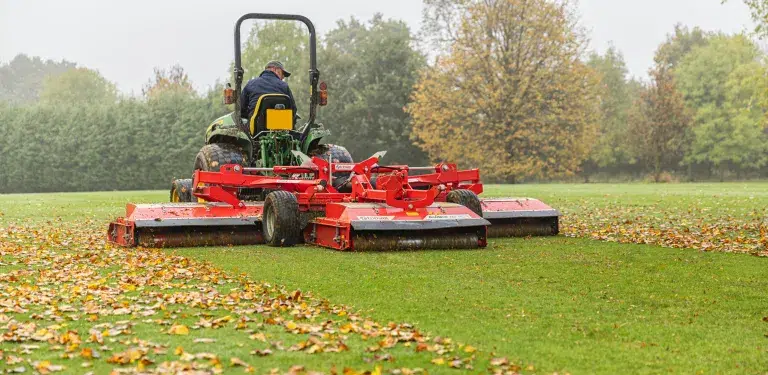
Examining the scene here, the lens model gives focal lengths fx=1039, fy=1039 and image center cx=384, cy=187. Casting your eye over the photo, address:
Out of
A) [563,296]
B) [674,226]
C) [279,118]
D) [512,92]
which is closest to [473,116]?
[512,92]

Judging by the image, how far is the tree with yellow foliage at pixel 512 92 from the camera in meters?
54.0

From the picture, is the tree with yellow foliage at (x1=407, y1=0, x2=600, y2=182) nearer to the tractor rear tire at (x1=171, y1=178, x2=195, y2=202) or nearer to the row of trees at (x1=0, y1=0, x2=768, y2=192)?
the row of trees at (x1=0, y1=0, x2=768, y2=192)

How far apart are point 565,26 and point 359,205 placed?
143 feet

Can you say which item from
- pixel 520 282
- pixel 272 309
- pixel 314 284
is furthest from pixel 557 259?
pixel 272 309

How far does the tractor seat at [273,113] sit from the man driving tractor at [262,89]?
129 mm

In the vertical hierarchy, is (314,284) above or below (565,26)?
below

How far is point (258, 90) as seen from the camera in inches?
639

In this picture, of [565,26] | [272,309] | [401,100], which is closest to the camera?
[272,309]

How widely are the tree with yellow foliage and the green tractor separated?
37.6m

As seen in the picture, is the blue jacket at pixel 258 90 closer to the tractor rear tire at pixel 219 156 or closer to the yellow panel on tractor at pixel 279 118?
Result: the yellow panel on tractor at pixel 279 118

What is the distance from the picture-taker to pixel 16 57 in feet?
472

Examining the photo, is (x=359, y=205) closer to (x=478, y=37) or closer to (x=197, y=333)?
(x=197, y=333)

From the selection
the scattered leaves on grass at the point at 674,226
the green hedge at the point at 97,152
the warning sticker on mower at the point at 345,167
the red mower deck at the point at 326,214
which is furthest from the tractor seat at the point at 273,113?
the green hedge at the point at 97,152

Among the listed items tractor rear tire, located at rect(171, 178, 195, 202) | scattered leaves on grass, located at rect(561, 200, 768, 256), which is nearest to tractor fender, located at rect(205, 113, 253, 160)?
tractor rear tire, located at rect(171, 178, 195, 202)
